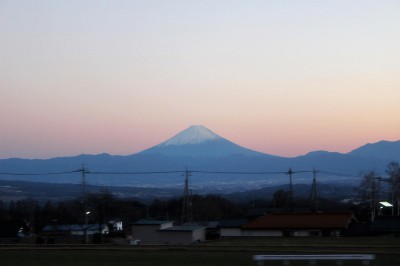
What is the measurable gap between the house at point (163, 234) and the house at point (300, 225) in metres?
4.87

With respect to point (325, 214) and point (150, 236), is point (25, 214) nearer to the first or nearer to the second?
point (150, 236)

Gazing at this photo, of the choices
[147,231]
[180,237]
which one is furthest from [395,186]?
[147,231]

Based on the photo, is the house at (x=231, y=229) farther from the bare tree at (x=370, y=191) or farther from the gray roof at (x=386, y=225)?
the bare tree at (x=370, y=191)

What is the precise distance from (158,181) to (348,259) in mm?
165875

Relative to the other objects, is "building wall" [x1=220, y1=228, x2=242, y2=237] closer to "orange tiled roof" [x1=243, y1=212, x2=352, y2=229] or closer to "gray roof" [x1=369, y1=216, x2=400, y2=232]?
"orange tiled roof" [x1=243, y1=212, x2=352, y2=229]

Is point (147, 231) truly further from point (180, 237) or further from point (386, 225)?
point (386, 225)

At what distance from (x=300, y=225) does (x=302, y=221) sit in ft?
2.69

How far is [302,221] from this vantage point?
158 ft

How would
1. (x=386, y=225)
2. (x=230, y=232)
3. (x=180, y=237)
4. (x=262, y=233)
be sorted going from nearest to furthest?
(x=180, y=237) < (x=386, y=225) < (x=262, y=233) < (x=230, y=232)

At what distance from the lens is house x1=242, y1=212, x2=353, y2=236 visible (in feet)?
153

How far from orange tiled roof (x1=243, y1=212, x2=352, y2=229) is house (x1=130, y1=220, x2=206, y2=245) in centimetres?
540

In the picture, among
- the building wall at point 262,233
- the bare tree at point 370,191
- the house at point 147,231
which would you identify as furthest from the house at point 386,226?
the bare tree at point 370,191

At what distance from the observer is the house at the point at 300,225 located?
153 ft

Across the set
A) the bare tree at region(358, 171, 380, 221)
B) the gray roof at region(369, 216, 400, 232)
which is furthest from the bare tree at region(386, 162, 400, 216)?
the gray roof at region(369, 216, 400, 232)
